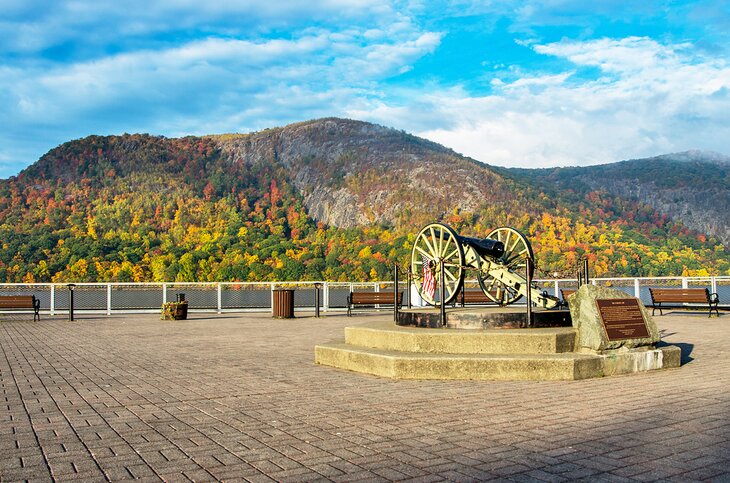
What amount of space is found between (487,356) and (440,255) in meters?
4.02

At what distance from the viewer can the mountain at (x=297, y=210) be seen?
8988 centimetres

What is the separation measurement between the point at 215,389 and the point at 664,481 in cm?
513

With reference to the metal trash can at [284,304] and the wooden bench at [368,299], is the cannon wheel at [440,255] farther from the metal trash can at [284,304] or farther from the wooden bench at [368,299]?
the wooden bench at [368,299]

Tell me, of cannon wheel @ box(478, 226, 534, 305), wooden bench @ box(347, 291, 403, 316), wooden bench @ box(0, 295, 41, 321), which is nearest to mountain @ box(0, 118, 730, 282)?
wooden bench @ box(347, 291, 403, 316)

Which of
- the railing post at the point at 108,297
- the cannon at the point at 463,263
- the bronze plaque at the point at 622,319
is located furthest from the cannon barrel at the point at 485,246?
the railing post at the point at 108,297

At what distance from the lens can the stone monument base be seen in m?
8.52

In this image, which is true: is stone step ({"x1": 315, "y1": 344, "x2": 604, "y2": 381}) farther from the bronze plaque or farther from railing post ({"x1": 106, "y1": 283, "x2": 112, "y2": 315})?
railing post ({"x1": 106, "y1": 283, "x2": 112, "y2": 315})

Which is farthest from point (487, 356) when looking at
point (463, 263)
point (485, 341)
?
point (463, 263)

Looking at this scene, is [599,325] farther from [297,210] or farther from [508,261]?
[297,210]

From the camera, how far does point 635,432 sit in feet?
18.3

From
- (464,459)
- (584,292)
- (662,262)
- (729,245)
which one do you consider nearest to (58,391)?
(464,459)

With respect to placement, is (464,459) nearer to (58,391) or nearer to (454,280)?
(58,391)

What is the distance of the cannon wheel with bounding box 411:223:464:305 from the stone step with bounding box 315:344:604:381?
9.62 feet

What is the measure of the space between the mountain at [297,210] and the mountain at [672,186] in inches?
25.7
